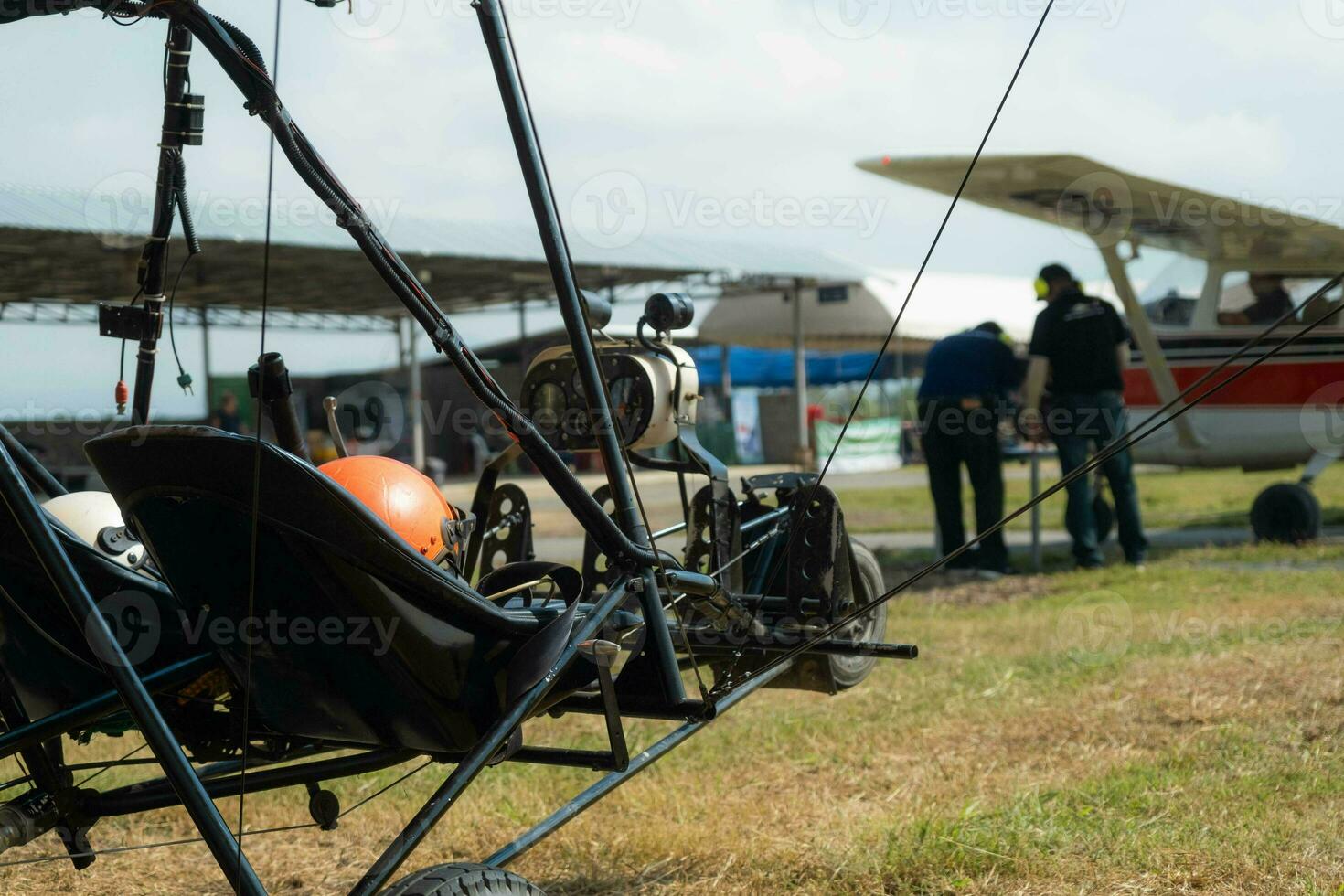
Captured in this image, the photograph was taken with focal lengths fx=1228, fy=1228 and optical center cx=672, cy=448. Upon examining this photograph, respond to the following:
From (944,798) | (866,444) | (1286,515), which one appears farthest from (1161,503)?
(866,444)

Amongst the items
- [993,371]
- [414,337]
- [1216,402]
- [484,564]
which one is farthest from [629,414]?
[414,337]

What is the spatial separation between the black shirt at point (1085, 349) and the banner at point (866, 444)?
18.0 meters

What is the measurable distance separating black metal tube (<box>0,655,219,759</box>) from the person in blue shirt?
6577 mm

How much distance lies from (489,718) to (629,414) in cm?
116

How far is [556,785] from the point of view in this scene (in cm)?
369

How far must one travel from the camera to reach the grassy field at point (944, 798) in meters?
2.77

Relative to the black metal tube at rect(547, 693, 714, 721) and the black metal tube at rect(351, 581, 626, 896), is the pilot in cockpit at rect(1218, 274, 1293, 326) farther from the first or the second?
the black metal tube at rect(351, 581, 626, 896)

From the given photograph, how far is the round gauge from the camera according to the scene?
3041 mm

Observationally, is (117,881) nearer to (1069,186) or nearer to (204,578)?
(204,578)

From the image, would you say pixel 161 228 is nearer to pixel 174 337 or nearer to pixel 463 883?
pixel 174 337

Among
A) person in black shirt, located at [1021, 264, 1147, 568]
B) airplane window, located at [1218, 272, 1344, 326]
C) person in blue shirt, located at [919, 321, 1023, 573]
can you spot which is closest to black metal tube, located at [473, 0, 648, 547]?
person in blue shirt, located at [919, 321, 1023, 573]

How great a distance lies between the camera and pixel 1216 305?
10609 millimetres

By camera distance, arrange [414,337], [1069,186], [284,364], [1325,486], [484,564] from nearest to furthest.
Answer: [284,364] → [484,564] → [1069,186] → [1325,486] → [414,337]

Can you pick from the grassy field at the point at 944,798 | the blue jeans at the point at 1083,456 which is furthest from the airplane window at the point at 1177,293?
the grassy field at the point at 944,798
